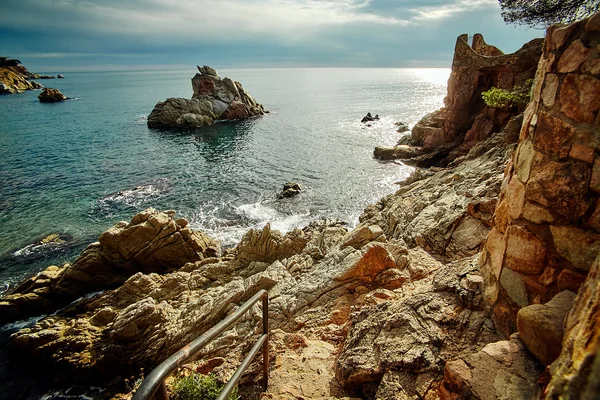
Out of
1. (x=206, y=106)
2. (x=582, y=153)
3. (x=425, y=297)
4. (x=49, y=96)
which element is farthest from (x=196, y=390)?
(x=49, y=96)

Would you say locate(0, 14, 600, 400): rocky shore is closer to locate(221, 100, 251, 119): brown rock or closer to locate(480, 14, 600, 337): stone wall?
locate(480, 14, 600, 337): stone wall

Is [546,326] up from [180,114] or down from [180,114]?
down

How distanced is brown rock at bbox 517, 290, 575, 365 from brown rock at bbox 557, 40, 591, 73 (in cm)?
264

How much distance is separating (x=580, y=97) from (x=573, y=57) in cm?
52

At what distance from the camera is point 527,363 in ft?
11.6

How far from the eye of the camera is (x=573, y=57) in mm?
3570

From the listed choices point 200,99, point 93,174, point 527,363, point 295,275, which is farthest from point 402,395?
point 200,99

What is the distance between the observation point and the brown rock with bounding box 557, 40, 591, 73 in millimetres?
3459

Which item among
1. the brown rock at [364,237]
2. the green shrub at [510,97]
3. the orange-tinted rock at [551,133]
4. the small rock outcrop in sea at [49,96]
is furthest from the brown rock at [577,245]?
the small rock outcrop in sea at [49,96]

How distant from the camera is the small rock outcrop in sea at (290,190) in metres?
29.9

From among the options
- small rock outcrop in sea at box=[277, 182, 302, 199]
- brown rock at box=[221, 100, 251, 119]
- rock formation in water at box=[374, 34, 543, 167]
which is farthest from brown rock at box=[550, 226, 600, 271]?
brown rock at box=[221, 100, 251, 119]

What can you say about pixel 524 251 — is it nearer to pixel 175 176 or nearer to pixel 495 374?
pixel 495 374

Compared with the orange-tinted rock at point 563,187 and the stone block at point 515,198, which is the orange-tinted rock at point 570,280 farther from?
the stone block at point 515,198

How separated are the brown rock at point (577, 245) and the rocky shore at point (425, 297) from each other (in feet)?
0.05
